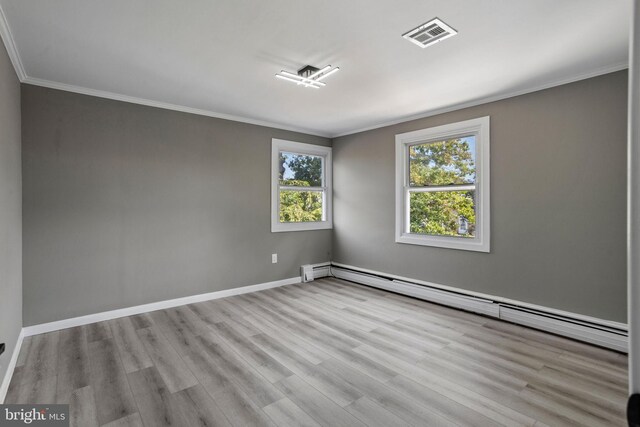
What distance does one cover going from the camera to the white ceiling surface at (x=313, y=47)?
206cm

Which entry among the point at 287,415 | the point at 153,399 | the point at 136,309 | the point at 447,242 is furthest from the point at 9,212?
the point at 447,242

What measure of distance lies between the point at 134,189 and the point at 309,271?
9.05ft

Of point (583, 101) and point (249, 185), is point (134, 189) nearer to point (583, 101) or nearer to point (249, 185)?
point (249, 185)

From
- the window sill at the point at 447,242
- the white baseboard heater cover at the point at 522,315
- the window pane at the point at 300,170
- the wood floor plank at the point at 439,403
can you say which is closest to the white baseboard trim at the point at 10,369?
the wood floor plank at the point at 439,403

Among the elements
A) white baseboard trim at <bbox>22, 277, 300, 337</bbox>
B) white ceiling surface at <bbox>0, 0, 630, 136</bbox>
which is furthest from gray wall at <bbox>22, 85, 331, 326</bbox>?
white ceiling surface at <bbox>0, 0, 630, 136</bbox>

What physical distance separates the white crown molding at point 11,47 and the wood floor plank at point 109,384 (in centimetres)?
249

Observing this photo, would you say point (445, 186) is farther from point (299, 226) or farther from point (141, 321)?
point (141, 321)

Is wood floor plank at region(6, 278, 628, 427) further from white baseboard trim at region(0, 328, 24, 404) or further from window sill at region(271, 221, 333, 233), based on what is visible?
window sill at region(271, 221, 333, 233)

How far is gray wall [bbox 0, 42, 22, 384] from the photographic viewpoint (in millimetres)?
2268

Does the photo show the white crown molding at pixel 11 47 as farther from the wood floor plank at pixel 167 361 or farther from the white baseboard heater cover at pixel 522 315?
the white baseboard heater cover at pixel 522 315

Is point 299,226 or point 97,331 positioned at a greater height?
point 299,226

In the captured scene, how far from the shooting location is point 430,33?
90.2 inches

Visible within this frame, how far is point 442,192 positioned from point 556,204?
1268 mm

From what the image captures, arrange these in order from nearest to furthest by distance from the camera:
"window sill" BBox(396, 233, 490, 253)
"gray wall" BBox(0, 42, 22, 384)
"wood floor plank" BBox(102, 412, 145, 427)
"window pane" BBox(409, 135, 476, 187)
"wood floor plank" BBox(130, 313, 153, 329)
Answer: "wood floor plank" BBox(102, 412, 145, 427) → "gray wall" BBox(0, 42, 22, 384) → "wood floor plank" BBox(130, 313, 153, 329) → "window sill" BBox(396, 233, 490, 253) → "window pane" BBox(409, 135, 476, 187)
